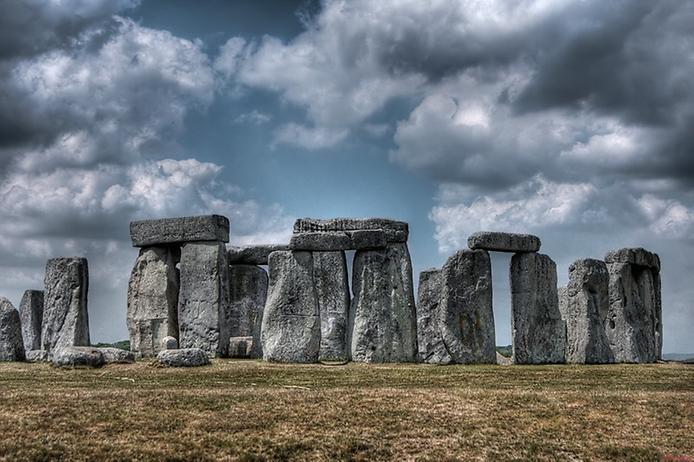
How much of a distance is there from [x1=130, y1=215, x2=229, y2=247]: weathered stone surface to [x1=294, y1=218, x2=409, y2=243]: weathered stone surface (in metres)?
2.64

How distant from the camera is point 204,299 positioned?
28641mm

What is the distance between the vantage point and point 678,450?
1545 centimetres

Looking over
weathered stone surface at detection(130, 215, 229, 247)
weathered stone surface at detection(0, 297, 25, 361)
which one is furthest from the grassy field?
weathered stone surface at detection(130, 215, 229, 247)

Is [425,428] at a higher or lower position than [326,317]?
lower

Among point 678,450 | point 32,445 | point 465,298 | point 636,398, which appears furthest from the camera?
point 465,298

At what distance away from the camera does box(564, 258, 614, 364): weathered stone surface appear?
1109 inches

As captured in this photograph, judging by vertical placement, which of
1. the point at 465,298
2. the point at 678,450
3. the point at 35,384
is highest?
the point at 465,298

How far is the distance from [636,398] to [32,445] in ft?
41.1

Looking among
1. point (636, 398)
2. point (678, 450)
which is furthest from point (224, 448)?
point (636, 398)

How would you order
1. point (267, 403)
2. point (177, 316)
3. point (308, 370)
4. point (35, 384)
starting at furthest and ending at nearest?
point (177, 316)
point (308, 370)
point (35, 384)
point (267, 403)

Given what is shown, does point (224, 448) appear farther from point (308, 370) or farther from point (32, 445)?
point (308, 370)

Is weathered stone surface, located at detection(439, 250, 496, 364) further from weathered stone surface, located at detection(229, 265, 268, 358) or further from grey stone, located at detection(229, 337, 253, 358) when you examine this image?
weathered stone surface, located at detection(229, 265, 268, 358)

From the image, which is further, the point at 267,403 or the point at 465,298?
the point at 465,298

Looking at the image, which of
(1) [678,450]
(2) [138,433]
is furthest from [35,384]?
(1) [678,450]
